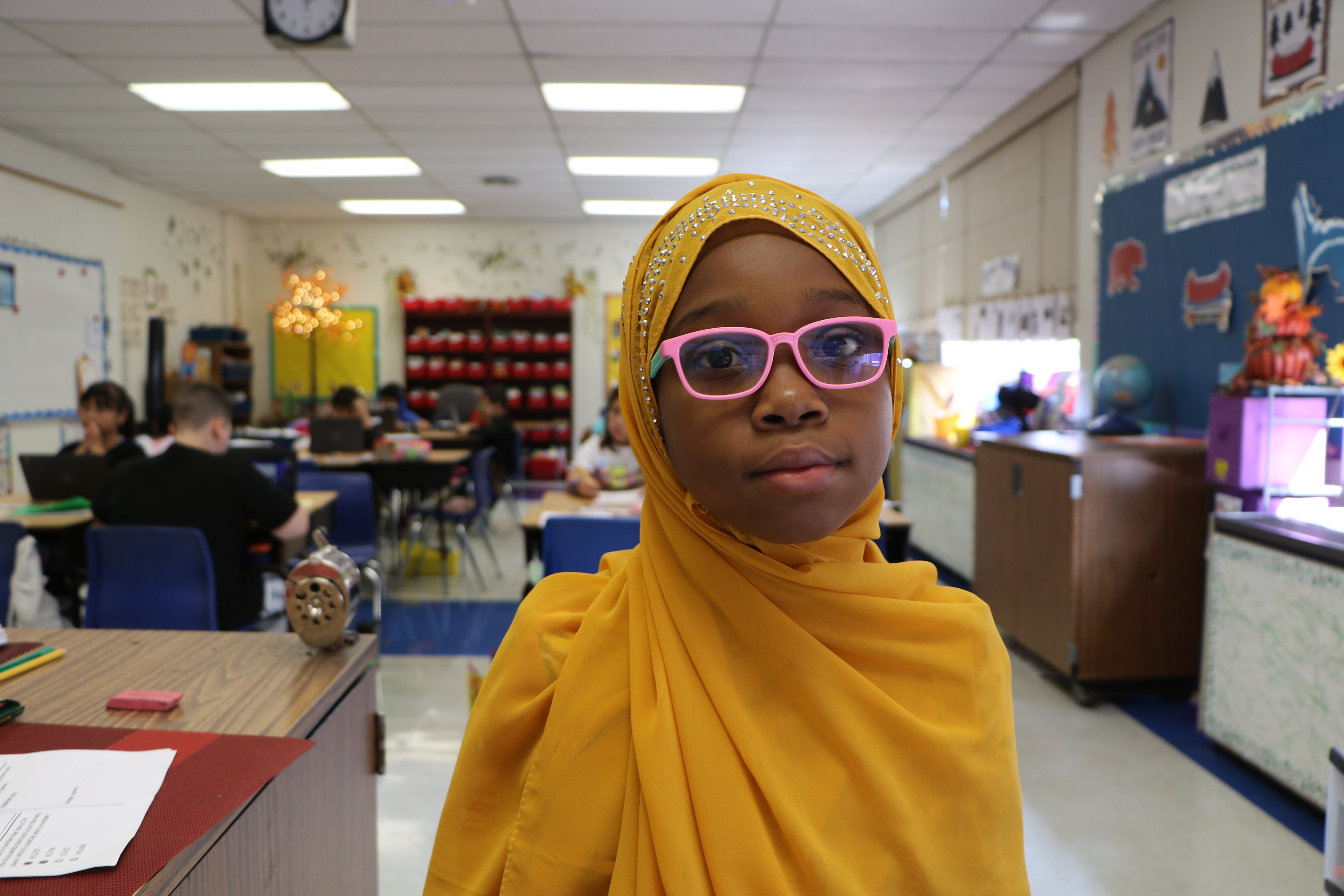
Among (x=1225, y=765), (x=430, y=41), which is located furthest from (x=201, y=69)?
(x=1225, y=765)

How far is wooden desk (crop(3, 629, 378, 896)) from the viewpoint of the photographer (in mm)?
1109

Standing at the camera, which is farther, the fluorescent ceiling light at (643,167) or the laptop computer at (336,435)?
the fluorescent ceiling light at (643,167)

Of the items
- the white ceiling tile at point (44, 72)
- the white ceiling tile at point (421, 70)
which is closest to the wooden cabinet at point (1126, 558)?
the white ceiling tile at point (421, 70)

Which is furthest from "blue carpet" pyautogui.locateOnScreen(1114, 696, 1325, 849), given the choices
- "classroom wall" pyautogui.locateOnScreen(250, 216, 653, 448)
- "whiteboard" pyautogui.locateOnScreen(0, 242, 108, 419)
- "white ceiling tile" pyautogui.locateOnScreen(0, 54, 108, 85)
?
"classroom wall" pyautogui.locateOnScreen(250, 216, 653, 448)

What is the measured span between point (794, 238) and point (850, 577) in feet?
0.92

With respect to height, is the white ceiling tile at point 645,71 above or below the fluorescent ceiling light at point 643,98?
below

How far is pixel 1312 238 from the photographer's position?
2826mm

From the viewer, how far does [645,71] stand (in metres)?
4.78

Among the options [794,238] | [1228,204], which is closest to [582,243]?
[1228,204]

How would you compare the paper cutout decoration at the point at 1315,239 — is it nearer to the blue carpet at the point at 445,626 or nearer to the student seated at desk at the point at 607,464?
the student seated at desk at the point at 607,464

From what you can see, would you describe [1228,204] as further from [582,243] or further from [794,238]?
[582,243]

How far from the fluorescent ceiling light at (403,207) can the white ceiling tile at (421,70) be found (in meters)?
3.63

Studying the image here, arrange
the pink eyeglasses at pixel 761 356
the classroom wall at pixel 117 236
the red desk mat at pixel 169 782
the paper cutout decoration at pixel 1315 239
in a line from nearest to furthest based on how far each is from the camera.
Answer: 1. the pink eyeglasses at pixel 761 356
2. the red desk mat at pixel 169 782
3. the paper cutout decoration at pixel 1315 239
4. the classroom wall at pixel 117 236

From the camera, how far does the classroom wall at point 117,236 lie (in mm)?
6039
